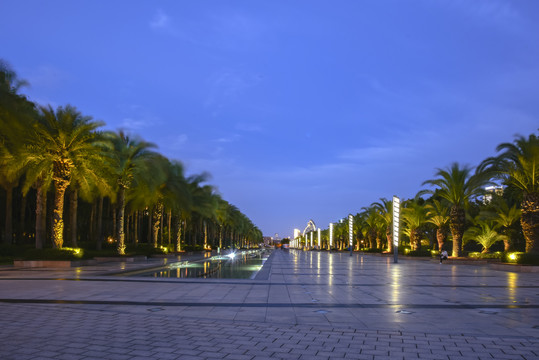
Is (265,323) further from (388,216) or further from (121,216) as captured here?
(388,216)

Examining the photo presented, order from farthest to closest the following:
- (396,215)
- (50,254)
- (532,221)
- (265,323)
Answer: (396,215), (532,221), (50,254), (265,323)

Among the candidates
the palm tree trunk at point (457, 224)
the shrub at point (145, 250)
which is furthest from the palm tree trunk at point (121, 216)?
the palm tree trunk at point (457, 224)

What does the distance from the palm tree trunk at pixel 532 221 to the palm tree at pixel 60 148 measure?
25.5m

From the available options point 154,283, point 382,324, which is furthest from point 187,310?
point 154,283

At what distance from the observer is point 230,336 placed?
23.8ft

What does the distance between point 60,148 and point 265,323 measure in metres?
21.1

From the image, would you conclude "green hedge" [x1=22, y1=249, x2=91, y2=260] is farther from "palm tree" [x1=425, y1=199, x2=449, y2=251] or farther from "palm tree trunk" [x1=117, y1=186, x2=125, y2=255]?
"palm tree" [x1=425, y1=199, x2=449, y2=251]

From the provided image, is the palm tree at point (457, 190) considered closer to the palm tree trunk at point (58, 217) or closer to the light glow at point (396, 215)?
the light glow at point (396, 215)

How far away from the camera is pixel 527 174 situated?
25812 millimetres

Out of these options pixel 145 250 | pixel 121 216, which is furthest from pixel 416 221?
pixel 121 216

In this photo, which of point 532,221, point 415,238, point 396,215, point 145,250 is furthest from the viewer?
point 415,238

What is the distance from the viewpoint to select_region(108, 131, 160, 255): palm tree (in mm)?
31656

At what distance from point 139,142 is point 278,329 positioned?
2802 cm

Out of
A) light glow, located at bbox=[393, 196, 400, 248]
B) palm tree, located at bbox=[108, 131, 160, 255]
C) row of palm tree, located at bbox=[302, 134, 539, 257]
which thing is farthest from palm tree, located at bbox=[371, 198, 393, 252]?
palm tree, located at bbox=[108, 131, 160, 255]
